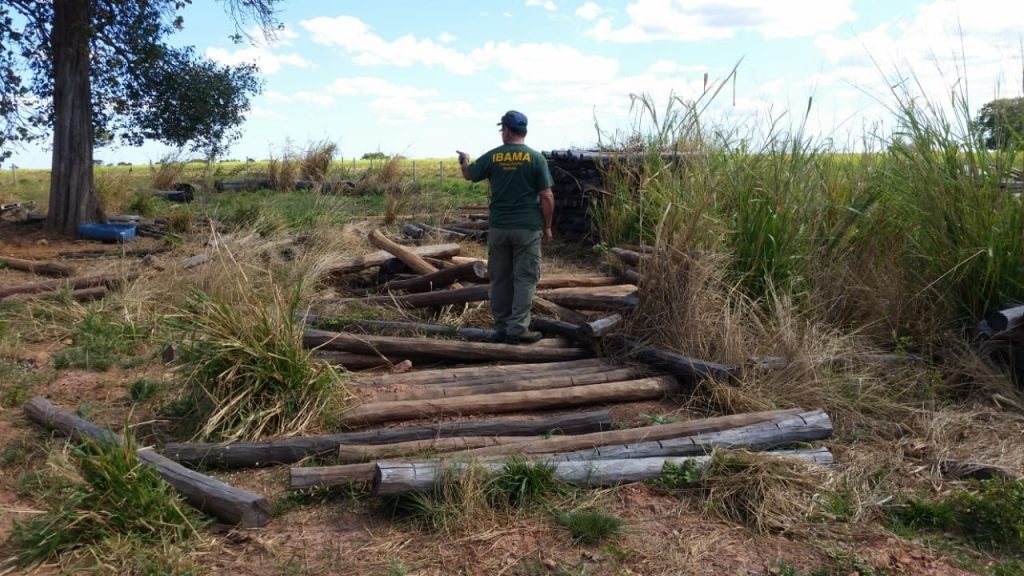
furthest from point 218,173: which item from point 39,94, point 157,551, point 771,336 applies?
point 157,551

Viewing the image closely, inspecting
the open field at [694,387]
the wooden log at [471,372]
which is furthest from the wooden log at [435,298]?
the wooden log at [471,372]

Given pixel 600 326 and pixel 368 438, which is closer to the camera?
pixel 368 438

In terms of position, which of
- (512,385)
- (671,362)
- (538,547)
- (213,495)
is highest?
(671,362)

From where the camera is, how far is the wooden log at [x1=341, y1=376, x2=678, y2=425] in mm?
5488

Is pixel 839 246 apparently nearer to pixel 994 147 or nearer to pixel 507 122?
pixel 994 147

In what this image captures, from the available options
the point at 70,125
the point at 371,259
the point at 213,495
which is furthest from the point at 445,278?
the point at 70,125

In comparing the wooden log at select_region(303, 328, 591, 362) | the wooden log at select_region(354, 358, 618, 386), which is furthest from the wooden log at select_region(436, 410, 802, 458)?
the wooden log at select_region(303, 328, 591, 362)

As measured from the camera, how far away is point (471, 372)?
21.0 feet

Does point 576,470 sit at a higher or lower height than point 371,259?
lower

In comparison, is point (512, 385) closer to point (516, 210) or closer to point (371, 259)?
point (516, 210)

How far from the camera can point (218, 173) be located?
21.7 meters

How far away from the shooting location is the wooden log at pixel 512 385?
5879 mm

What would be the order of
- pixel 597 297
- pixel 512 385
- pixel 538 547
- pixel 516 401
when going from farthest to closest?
pixel 597 297 → pixel 512 385 → pixel 516 401 → pixel 538 547

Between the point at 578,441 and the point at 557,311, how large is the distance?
2971 mm
